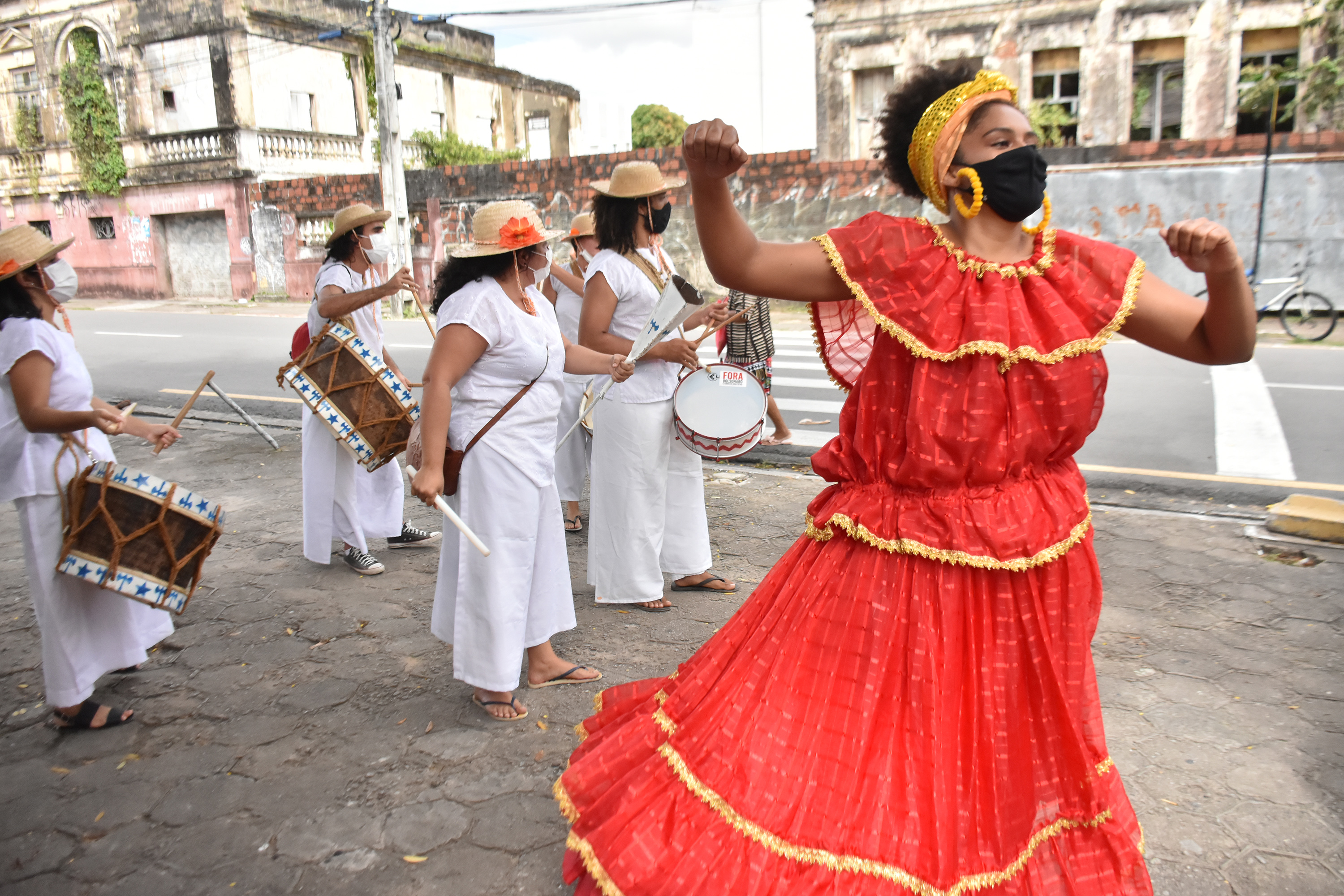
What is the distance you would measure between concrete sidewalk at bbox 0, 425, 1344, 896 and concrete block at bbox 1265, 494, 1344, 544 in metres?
0.22

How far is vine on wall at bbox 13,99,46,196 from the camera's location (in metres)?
28.3

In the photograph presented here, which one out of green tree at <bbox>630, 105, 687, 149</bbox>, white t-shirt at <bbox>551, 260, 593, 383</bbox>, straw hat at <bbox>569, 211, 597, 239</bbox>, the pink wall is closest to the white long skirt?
white t-shirt at <bbox>551, 260, 593, 383</bbox>

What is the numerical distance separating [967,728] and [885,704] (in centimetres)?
19

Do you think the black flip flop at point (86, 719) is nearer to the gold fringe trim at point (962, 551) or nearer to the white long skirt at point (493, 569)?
the white long skirt at point (493, 569)

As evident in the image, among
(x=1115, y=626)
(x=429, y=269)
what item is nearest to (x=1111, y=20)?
(x=429, y=269)

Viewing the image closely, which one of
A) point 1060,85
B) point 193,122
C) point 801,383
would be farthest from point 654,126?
point 801,383

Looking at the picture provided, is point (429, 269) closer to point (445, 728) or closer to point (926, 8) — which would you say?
point (926, 8)

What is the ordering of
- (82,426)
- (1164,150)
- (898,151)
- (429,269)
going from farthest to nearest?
(429,269)
(1164,150)
(82,426)
(898,151)

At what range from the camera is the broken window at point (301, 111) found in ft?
87.1

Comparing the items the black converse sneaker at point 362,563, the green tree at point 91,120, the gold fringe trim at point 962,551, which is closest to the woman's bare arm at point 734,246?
the gold fringe trim at point 962,551

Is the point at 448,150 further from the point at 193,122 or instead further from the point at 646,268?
the point at 646,268

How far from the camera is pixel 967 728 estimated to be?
2.20 meters

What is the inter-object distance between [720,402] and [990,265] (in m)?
2.36

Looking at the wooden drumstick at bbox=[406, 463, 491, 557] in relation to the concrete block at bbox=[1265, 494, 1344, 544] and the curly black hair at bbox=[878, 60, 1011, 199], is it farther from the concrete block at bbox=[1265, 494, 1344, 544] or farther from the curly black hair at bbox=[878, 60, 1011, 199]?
the concrete block at bbox=[1265, 494, 1344, 544]
